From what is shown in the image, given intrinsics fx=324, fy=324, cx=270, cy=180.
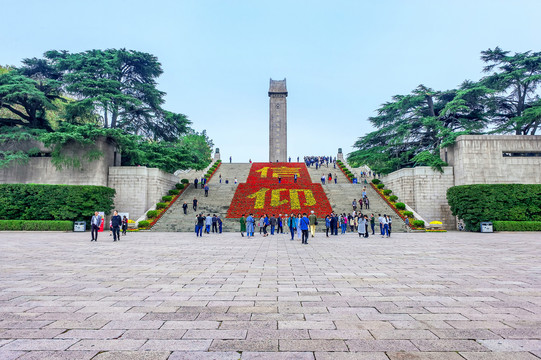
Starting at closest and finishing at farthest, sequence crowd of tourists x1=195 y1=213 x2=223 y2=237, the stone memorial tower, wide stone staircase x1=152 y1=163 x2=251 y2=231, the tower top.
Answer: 1. crowd of tourists x1=195 y1=213 x2=223 y2=237
2. wide stone staircase x1=152 y1=163 x2=251 y2=231
3. the stone memorial tower
4. the tower top

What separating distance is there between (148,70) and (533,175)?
35.6 meters

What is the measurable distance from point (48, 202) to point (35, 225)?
1814 mm

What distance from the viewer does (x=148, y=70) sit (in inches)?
1265

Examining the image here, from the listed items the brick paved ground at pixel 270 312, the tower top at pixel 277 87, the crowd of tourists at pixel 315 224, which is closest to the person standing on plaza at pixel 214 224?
the crowd of tourists at pixel 315 224

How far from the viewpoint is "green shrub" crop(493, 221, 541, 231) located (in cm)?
2292

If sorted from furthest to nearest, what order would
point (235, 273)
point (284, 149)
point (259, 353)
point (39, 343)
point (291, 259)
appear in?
point (284, 149) < point (291, 259) < point (235, 273) < point (39, 343) < point (259, 353)

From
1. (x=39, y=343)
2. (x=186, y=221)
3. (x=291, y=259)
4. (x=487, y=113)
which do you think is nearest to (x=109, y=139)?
(x=186, y=221)

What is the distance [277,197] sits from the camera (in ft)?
99.7

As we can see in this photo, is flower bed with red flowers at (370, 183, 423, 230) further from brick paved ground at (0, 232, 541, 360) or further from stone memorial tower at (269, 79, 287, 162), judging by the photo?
stone memorial tower at (269, 79, 287, 162)

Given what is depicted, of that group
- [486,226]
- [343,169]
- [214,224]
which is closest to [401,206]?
[486,226]

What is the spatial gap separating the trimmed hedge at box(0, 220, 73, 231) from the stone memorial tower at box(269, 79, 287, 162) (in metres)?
44.7

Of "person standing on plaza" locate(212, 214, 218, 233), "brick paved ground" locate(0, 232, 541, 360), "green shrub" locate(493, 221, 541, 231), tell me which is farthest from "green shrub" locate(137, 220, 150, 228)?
"green shrub" locate(493, 221, 541, 231)

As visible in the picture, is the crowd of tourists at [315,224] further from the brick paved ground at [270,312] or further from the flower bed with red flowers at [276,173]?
the flower bed with red flowers at [276,173]

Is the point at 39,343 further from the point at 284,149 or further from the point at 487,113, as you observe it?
the point at 284,149
